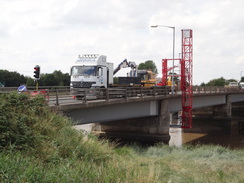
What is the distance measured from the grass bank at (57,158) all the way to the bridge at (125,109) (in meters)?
3.50

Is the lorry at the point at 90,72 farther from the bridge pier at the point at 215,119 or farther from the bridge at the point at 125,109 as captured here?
the bridge pier at the point at 215,119

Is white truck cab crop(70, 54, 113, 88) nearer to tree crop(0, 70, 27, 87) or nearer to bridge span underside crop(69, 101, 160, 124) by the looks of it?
bridge span underside crop(69, 101, 160, 124)

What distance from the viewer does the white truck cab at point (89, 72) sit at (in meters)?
24.4

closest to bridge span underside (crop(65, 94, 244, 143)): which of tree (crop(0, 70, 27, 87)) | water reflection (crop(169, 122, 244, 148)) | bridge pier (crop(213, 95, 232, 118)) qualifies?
water reflection (crop(169, 122, 244, 148))

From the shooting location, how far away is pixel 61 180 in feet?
23.1

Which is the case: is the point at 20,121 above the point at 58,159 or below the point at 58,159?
above

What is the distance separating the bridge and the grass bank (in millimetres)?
3503

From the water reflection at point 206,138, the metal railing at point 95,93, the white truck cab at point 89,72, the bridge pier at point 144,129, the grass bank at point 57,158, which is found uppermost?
the white truck cab at point 89,72

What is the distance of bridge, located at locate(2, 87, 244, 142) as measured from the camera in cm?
1777

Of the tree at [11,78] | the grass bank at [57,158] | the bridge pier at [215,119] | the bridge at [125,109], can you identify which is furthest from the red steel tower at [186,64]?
the tree at [11,78]

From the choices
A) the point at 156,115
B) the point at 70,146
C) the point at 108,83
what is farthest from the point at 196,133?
the point at 70,146

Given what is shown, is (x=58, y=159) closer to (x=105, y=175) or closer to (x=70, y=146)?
(x=70, y=146)

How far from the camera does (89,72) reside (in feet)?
80.5

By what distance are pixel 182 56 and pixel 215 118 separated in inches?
698
